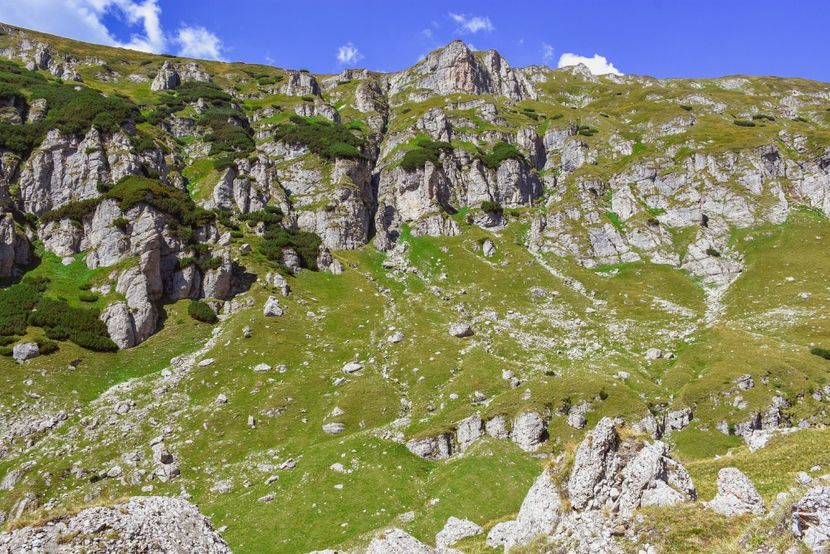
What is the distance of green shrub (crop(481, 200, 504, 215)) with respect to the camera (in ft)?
340

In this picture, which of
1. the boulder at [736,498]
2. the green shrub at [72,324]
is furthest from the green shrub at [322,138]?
the boulder at [736,498]

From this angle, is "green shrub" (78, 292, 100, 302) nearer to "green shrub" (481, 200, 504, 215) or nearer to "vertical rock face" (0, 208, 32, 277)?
"vertical rock face" (0, 208, 32, 277)

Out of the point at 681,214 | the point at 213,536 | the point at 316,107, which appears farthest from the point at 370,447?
the point at 316,107

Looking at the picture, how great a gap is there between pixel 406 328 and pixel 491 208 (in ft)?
164

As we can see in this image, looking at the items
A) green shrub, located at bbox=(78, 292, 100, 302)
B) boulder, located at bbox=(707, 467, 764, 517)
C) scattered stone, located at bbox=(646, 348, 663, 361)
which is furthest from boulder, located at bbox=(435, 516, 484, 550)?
green shrub, located at bbox=(78, 292, 100, 302)

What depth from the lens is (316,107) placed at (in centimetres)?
13988

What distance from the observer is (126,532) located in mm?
11695

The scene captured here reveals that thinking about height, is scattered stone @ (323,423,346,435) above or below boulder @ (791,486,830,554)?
below

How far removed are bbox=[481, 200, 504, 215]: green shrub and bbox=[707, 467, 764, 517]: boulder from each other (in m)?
92.2

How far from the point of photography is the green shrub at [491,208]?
4082 inches

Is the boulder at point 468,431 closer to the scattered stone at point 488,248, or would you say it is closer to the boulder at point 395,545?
the boulder at point 395,545

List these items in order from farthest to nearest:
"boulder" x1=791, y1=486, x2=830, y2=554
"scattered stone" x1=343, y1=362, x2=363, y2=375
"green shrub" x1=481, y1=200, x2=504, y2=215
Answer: "green shrub" x1=481, y1=200, x2=504, y2=215 → "scattered stone" x1=343, y1=362, x2=363, y2=375 → "boulder" x1=791, y1=486, x2=830, y2=554

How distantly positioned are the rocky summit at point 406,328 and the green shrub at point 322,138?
1.14 m

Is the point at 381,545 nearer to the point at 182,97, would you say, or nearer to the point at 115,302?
the point at 115,302
